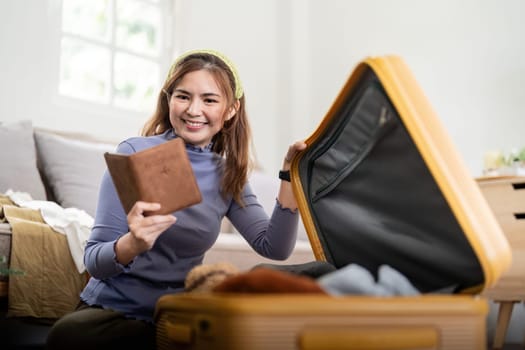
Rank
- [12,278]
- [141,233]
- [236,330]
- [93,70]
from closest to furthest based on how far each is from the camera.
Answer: [236,330] < [141,233] < [12,278] < [93,70]

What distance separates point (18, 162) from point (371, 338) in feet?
6.24

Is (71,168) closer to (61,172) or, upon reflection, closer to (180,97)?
(61,172)

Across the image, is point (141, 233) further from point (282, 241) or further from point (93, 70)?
point (93, 70)

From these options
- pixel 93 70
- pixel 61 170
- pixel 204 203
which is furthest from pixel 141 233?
pixel 93 70

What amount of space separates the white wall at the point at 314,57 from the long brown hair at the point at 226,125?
4.93ft

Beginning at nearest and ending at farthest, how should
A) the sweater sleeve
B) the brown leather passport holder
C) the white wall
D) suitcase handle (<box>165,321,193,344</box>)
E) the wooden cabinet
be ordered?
suitcase handle (<box>165,321,193,344</box>), the brown leather passport holder, the sweater sleeve, the wooden cabinet, the white wall

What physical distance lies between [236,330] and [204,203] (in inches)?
28.6

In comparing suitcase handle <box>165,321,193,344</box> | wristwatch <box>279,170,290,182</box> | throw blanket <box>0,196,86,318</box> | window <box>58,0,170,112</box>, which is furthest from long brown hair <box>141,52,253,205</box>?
window <box>58,0,170,112</box>

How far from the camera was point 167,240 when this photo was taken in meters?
1.33

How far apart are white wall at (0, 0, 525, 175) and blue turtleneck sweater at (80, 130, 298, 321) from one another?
1666mm

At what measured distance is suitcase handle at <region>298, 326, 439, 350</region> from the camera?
2.28 feet

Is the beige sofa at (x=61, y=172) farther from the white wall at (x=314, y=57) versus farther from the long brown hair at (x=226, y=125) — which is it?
the long brown hair at (x=226, y=125)

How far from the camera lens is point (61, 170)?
2.40 metres

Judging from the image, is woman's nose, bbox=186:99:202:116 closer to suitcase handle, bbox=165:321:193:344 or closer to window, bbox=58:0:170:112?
suitcase handle, bbox=165:321:193:344
